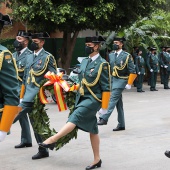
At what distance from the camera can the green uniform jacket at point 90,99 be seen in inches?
258

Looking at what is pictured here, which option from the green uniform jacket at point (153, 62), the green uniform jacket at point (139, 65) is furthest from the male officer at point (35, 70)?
the green uniform jacket at point (153, 62)

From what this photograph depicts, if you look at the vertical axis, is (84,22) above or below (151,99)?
above

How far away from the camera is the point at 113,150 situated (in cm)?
781

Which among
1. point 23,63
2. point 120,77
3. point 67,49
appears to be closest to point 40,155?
point 23,63

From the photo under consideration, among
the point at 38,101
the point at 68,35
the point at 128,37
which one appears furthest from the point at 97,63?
the point at 128,37

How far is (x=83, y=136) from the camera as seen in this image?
9070mm

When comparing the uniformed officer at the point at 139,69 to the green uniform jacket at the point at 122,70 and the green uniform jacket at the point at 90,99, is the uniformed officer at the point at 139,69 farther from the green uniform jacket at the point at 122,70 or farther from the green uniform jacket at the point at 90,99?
the green uniform jacket at the point at 90,99

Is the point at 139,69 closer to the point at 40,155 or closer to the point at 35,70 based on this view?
the point at 35,70

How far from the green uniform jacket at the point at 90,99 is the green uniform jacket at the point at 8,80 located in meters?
2.22

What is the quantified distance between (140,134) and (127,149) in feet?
4.76

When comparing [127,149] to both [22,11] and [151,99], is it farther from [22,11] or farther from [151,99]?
[22,11]

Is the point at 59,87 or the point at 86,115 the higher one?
the point at 59,87

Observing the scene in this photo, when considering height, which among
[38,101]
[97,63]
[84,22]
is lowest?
[38,101]

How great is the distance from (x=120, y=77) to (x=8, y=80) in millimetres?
5831
